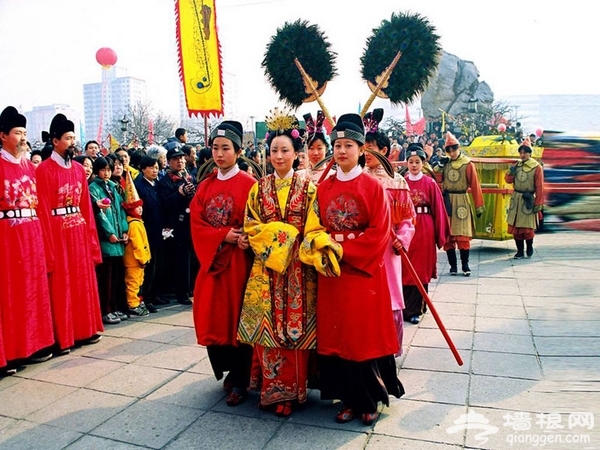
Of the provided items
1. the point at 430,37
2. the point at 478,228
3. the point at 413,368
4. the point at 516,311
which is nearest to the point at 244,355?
the point at 413,368

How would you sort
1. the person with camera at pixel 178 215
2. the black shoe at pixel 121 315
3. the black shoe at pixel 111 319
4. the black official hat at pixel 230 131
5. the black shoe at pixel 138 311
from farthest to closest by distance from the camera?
the person with camera at pixel 178 215
the black shoe at pixel 138 311
the black shoe at pixel 121 315
the black shoe at pixel 111 319
the black official hat at pixel 230 131

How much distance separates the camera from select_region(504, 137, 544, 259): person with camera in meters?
8.45

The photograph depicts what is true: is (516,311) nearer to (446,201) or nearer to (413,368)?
(413,368)

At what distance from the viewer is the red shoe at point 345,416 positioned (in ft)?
10.2

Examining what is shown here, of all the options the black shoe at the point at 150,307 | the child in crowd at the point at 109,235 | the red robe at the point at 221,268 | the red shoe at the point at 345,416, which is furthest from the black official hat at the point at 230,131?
the black shoe at the point at 150,307

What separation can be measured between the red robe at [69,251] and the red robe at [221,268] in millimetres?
1629

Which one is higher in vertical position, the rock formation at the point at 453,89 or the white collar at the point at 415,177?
the rock formation at the point at 453,89

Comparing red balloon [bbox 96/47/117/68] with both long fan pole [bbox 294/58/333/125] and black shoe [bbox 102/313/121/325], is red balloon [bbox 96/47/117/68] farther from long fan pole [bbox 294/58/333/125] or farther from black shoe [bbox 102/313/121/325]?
long fan pole [bbox 294/58/333/125]

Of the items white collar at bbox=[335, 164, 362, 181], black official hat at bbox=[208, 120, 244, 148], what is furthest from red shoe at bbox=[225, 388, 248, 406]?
black official hat at bbox=[208, 120, 244, 148]

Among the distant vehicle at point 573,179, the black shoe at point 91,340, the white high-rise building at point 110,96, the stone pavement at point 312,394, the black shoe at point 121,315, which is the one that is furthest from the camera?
the white high-rise building at point 110,96

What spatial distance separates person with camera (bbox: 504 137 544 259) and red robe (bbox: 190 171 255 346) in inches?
252

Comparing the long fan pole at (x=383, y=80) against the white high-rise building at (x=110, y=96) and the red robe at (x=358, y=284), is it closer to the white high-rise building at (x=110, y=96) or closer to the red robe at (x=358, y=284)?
the red robe at (x=358, y=284)

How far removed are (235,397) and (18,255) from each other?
6.87ft

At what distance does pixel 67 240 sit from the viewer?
14.9 feet
